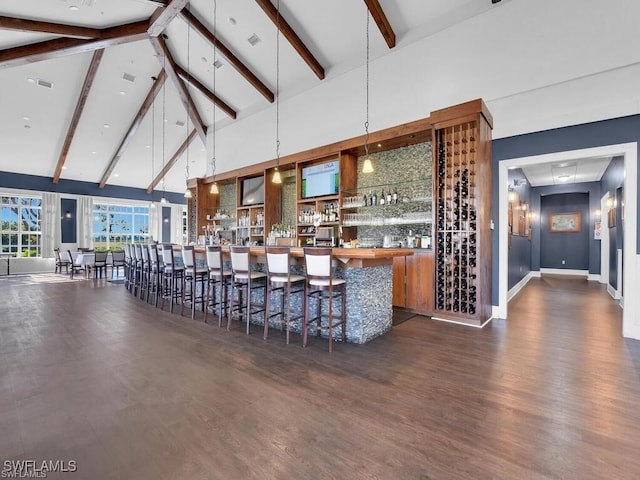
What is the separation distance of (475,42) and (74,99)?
952 cm

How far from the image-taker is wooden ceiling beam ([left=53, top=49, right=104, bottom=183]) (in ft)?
22.7

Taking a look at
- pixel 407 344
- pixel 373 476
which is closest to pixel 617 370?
pixel 407 344

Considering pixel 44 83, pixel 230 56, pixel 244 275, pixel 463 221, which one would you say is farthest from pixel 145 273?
pixel 463 221

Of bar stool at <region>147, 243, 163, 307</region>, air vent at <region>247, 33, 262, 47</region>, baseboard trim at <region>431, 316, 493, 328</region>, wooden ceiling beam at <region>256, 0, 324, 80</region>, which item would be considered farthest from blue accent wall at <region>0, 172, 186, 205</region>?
baseboard trim at <region>431, 316, 493, 328</region>

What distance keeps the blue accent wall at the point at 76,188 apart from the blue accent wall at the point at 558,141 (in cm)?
1449

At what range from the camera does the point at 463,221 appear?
14.8 ft

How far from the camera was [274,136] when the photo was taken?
7.66m

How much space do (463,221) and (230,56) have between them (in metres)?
5.80

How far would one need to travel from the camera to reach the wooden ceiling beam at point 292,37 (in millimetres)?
5078

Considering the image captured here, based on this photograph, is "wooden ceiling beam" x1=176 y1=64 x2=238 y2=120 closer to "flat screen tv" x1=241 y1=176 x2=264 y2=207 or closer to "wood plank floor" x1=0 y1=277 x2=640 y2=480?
"flat screen tv" x1=241 y1=176 x2=264 y2=207

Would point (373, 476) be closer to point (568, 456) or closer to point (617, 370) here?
point (568, 456)

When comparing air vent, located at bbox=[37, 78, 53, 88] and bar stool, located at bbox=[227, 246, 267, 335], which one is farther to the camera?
air vent, located at bbox=[37, 78, 53, 88]

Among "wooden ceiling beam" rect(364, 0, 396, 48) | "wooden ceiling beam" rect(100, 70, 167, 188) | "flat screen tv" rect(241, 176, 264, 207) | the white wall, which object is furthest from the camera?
"wooden ceiling beam" rect(100, 70, 167, 188)

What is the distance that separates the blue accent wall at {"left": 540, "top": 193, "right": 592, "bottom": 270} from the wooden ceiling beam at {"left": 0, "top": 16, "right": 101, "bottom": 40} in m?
13.6
